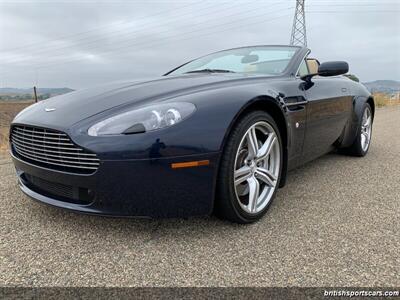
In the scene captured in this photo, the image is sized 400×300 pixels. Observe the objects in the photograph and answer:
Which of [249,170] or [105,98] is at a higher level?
[105,98]

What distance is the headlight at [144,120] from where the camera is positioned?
190 cm

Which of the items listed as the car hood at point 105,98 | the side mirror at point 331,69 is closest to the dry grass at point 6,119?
the car hood at point 105,98

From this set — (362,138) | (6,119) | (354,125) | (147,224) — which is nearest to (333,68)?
(354,125)

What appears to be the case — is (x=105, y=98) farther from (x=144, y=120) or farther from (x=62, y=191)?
(x=62, y=191)

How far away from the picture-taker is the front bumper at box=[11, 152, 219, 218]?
187 cm

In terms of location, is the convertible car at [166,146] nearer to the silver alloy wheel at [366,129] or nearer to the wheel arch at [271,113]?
the wheel arch at [271,113]

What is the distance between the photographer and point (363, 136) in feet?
14.7

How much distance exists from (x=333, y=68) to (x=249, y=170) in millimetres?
1393

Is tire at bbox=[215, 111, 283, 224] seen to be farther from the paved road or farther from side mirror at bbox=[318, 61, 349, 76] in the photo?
side mirror at bbox=[318, 61, 349, 76]

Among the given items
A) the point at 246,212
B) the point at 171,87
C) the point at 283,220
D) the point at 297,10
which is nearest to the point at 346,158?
the point at 283,220

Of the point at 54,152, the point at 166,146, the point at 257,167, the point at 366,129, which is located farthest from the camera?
the point at 366,129

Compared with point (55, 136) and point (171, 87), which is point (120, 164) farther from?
point (171, 87)

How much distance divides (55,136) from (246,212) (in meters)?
1.24

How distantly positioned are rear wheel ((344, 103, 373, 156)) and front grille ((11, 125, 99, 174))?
132 inches
